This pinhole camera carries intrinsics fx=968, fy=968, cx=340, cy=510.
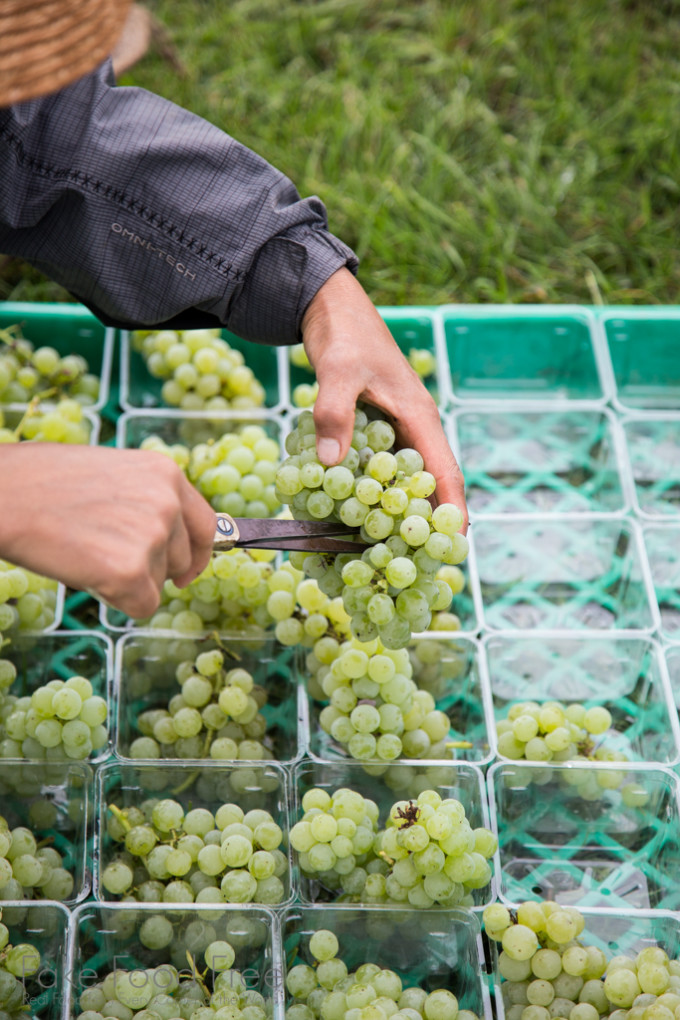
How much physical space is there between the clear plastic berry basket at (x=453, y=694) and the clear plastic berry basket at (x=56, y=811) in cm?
39

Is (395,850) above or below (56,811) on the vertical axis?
below

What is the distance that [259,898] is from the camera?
4.72ft

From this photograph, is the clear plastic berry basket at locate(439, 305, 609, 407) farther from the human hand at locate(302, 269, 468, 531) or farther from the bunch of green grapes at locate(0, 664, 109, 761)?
the bunch of green grapes at locate(0, 664, 109, 761)

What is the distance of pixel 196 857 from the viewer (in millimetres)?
1479

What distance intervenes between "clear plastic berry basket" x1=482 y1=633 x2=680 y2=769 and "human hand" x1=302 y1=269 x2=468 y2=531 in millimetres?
463

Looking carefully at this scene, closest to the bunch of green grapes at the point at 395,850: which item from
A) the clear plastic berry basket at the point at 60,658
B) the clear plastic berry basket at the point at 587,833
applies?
the clear plastic berry basket at the point at 587,833

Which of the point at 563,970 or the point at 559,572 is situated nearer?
the point at 563,970

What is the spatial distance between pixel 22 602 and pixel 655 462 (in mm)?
1417

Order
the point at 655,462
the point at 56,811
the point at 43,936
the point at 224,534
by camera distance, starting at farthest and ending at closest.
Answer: the point at 655,462, the point at 56,811, the point at 43,936, the point at 224,534

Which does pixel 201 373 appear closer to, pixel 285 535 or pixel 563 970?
pixel 285 535

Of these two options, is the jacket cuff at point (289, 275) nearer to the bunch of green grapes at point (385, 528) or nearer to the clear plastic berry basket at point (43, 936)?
the bunch of green grapes at point (385, 528)

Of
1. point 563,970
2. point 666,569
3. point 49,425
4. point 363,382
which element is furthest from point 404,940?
point 49,425

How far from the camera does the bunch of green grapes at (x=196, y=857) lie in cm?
143

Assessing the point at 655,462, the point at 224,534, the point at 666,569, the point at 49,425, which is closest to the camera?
the point at 224,534
